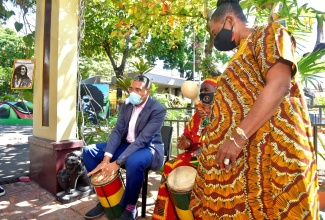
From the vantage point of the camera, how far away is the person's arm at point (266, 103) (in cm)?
135

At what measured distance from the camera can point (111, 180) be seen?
251 centimetres

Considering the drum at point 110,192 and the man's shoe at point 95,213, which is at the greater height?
the drum at point 110,192

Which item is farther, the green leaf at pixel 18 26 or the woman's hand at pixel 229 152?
the green leaf at pixel 18 26

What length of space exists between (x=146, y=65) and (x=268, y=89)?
3.42 metres

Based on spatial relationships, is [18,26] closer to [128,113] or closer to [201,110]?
[128,113]

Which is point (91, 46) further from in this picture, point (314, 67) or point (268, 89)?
point (268, 89)

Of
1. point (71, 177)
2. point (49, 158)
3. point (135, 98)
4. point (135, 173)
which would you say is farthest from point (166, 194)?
point (49, 158)

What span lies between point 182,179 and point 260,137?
0.79 metres

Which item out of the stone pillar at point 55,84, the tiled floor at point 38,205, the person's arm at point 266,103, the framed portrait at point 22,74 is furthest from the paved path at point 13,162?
the person's arm at point 266,103

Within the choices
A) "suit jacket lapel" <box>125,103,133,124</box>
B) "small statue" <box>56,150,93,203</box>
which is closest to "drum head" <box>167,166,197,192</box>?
"suit jacket lapel" <box>125,103,133,124</box>

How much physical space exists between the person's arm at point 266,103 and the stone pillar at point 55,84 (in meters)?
2.52

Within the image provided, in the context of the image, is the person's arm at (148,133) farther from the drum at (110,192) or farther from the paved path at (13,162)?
Answer: the paved path at (13,162)

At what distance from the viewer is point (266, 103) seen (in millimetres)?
1346

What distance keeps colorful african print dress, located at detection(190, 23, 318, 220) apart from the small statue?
203cm
